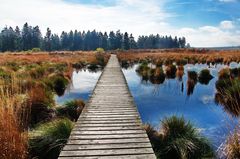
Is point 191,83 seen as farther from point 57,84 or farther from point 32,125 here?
point 32,125

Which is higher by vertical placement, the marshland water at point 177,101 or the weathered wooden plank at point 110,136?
the weathered wooden plank at point 110,136

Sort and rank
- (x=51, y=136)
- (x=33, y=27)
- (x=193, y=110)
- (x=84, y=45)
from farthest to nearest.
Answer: (x=84, y=45) < (x=33, y=27) < (x=193, y=110) < (x=51, y=136)

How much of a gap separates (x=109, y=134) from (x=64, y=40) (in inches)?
3658

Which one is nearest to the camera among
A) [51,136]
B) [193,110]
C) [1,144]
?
[1,144]

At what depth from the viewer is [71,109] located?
8.55 m

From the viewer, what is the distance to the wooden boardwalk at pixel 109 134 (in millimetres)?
4352

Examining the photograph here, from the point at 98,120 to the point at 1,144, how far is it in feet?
8.38

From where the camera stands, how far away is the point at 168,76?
17531mm

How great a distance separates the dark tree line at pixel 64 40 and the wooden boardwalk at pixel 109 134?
248 ft

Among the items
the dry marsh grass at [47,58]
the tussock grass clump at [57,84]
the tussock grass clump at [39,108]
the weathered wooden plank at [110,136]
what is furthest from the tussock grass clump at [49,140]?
the dry marsh grass at [47,58]

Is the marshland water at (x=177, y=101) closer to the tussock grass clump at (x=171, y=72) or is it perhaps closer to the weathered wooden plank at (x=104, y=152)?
the tussock grass clump at (x=171, y=72)

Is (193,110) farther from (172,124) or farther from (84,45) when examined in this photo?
(84,45)

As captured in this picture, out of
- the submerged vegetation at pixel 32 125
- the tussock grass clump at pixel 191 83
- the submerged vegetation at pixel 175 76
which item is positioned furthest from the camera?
the submerged vegetation at pixel 175 76

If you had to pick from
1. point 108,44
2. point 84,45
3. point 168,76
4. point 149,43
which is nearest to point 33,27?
point 84,45
